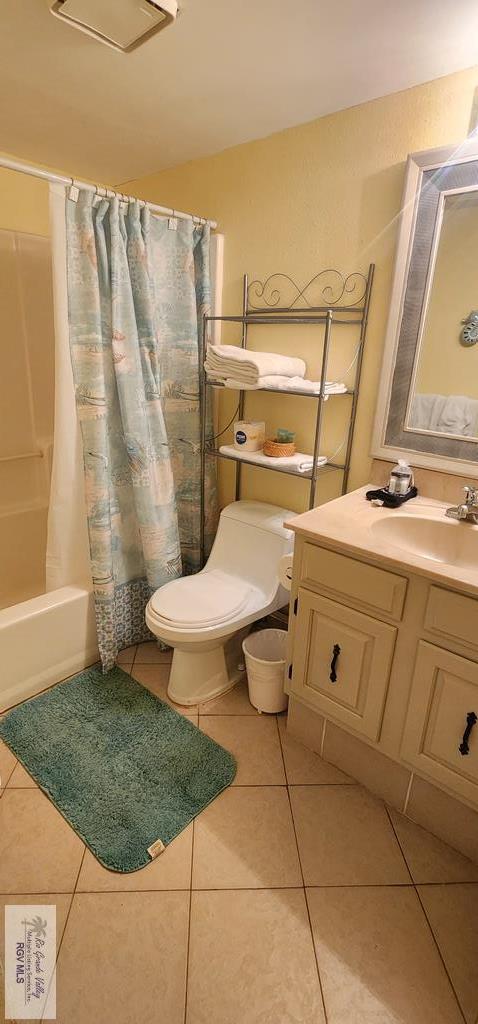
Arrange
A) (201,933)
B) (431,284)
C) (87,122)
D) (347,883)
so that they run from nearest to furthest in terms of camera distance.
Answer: (201,933) < (347,883) < (431,284) < (87,122)

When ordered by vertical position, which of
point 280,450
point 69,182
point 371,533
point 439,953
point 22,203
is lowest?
point 439,953

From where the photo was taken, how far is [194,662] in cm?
176

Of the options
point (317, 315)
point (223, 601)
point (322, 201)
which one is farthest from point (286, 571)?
point (322, 201)

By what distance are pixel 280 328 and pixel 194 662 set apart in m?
1.32

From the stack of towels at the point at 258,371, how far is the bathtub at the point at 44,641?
1005 mm

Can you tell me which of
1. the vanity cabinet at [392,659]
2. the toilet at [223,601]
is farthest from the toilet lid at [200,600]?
the vanity cabinet at [392,659]

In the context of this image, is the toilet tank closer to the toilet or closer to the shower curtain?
the toilet

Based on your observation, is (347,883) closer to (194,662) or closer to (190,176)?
(194,662)

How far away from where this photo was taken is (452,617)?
3.67 ft

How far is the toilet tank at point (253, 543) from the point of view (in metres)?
1.83

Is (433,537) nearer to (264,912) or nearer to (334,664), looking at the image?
(334,664)

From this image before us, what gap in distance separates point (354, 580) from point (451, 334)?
80 cm

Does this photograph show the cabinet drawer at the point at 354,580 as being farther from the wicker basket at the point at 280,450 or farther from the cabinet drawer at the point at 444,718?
the wicker basket at the point at 280,450

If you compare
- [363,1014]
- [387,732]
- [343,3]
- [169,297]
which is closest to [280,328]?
[169,297]
